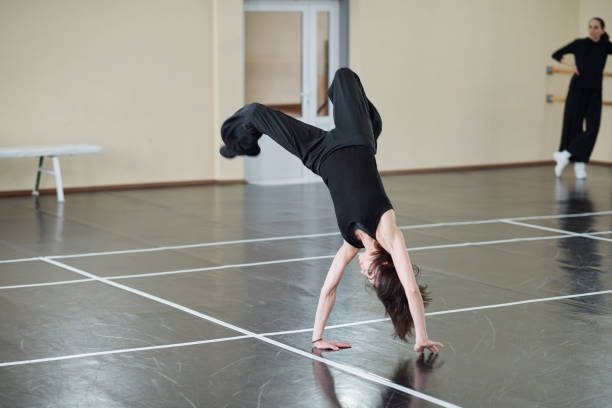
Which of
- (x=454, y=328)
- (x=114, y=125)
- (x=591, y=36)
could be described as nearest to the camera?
(x=454, y=328)

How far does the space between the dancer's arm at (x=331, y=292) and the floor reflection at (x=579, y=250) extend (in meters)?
1.84

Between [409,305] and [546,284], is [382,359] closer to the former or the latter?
[409,305]

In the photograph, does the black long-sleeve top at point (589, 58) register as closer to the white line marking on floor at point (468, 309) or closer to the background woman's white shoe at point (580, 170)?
the background woman's white shoe at point (580, 170)

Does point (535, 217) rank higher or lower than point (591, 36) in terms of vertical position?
lower

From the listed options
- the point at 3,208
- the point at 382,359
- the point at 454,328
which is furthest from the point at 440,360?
the point at 3,208

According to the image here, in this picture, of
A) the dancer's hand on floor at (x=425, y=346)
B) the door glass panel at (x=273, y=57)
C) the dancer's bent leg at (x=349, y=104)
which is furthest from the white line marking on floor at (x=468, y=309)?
the door glass panel at (x=273, y=57)

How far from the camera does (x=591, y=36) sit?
11.4 m

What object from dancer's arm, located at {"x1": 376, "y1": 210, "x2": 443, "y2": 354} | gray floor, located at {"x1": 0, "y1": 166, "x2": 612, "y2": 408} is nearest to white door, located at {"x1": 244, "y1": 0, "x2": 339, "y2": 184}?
gray floor, located at {"x1": 0, "y1": 166, "x2": 612, "y2": 408}

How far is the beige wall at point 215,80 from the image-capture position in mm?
9992

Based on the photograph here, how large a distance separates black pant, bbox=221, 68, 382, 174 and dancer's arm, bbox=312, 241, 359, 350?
1.39ft

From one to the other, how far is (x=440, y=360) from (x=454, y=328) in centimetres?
60

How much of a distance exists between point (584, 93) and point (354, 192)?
8.27 m

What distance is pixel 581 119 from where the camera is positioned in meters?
11.7

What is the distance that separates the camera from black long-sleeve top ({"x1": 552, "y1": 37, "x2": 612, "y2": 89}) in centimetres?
1139
